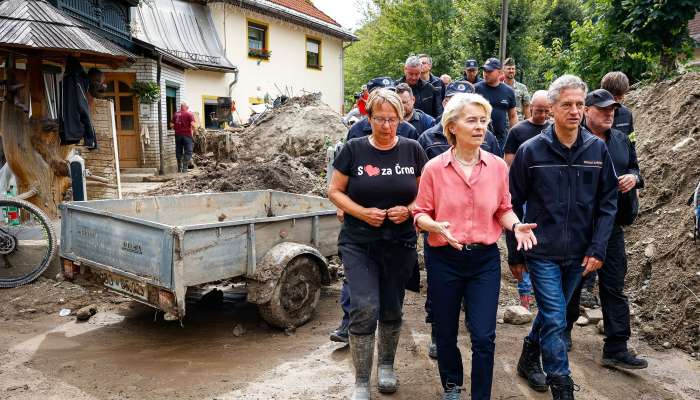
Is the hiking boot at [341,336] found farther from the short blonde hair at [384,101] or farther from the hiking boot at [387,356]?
the short blonde hair at [384,101]

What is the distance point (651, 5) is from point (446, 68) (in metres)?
21.6

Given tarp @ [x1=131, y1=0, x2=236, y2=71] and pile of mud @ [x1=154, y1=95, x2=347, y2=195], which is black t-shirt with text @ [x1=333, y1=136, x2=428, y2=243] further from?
tarp @ [x1=131, y1=0, x2=236, y2=71]

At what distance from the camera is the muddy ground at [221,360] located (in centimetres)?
430

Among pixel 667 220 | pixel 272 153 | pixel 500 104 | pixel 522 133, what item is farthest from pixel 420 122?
pixel 272 153

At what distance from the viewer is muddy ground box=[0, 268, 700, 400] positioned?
4297 mm

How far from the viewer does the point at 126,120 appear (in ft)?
54.2

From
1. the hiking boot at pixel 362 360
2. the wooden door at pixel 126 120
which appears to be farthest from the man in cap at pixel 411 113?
the wooden door at pixel 126 120

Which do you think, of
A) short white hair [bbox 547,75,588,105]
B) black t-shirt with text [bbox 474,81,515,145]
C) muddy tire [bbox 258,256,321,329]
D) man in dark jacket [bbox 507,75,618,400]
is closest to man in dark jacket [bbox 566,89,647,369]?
man in dark jacket [bbox 507,75,618,400]

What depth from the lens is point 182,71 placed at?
18984 mm

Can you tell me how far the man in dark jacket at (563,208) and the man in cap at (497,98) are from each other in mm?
3490

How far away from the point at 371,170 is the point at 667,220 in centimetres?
458

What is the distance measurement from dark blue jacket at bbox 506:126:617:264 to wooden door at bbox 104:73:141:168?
569 inches

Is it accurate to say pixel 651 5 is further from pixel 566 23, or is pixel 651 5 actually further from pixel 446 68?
pixel 566 23

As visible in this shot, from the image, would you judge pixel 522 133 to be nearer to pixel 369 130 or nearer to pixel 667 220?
pixel 369 130
